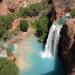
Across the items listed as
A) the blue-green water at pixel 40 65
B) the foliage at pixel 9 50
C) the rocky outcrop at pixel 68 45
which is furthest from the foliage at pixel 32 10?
the rocky outcrop at pixel 68 45

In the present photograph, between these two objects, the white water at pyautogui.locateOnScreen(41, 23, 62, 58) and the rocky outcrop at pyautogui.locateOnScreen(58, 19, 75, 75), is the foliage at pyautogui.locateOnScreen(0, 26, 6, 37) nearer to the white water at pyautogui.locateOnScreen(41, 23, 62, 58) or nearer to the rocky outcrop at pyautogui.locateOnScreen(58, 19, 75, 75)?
the white water at pyautogui.locateOnScreen(41, 23, 62, 58)

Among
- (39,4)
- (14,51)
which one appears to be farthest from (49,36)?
(39,4)

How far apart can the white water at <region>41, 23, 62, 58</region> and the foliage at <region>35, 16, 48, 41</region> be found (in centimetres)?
182

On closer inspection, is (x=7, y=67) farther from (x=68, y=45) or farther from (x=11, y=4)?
(x=11, y=4)

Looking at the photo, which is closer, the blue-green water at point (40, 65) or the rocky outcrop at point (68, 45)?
the rocky outcrop at point (68, 45)

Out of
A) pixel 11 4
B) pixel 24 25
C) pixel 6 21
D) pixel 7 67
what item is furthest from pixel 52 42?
pixel 11 4

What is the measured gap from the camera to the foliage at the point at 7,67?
2042 centimetres

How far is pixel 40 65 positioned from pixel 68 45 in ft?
9.20

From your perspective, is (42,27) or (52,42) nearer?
(52,42)

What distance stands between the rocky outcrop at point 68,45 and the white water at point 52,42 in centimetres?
88

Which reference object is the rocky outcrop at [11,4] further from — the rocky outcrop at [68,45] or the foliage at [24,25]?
the rocky outcrop at [68,45]

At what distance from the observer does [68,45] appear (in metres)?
20.2

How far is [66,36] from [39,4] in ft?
29.6

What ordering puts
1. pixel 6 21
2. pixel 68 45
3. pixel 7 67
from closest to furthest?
pixel 68 45 → pixel 7 67 → pixel 6 21
